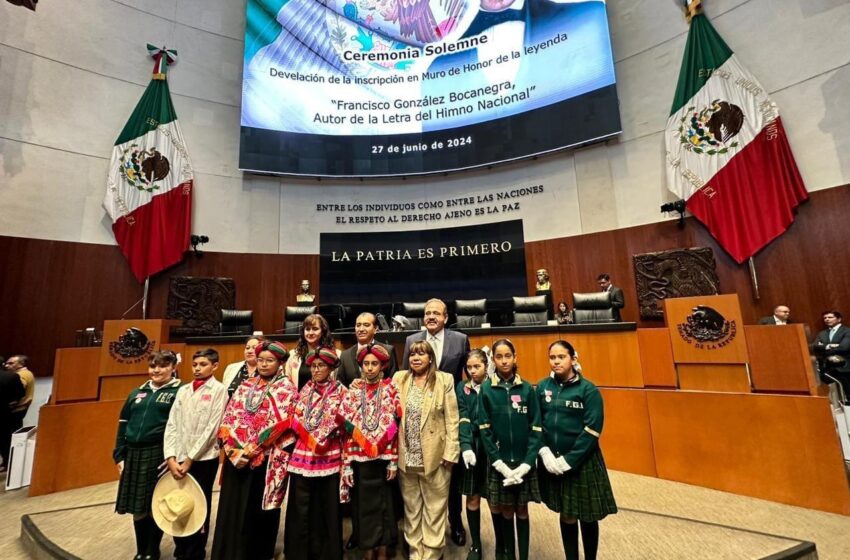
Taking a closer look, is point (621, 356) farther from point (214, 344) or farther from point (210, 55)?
point (210, 55)

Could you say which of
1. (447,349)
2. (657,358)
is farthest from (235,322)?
(657,358)

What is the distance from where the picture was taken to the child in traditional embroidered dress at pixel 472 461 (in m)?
2.16

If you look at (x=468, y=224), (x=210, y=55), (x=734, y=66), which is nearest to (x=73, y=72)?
(x=210, y=55)

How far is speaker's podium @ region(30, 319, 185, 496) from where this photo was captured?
3.75 m

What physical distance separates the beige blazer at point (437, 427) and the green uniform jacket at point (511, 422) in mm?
178

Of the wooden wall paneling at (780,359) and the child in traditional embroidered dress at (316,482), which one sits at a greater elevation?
the wooden wall paneling at (780,359)

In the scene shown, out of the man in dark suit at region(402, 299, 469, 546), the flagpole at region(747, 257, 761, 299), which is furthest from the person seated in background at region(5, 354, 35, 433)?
the flagpole at region(747, 257, 761, 299)

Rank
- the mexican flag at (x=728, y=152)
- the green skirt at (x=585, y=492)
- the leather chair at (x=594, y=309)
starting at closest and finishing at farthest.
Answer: the green skirt at (x=585, y=492)
the leather chair at (x=594, y=309)
the mexican flag at (x=728, y=152)

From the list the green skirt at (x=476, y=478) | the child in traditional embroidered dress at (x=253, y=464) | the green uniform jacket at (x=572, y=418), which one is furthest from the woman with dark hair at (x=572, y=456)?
the child in traditional embroidered dress at (x=253, y=464)

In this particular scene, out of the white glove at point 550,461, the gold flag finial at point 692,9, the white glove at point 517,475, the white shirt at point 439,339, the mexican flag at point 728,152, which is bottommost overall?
the white glove at point 517,475

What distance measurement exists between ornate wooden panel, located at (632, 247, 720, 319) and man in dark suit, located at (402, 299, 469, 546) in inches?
174

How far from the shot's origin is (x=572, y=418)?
1981 millimetres

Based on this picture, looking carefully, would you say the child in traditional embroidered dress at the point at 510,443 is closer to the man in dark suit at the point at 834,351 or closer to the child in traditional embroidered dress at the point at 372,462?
the child in traditional embroidered dress at the point at 372,462

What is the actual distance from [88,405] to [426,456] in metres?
3.84
